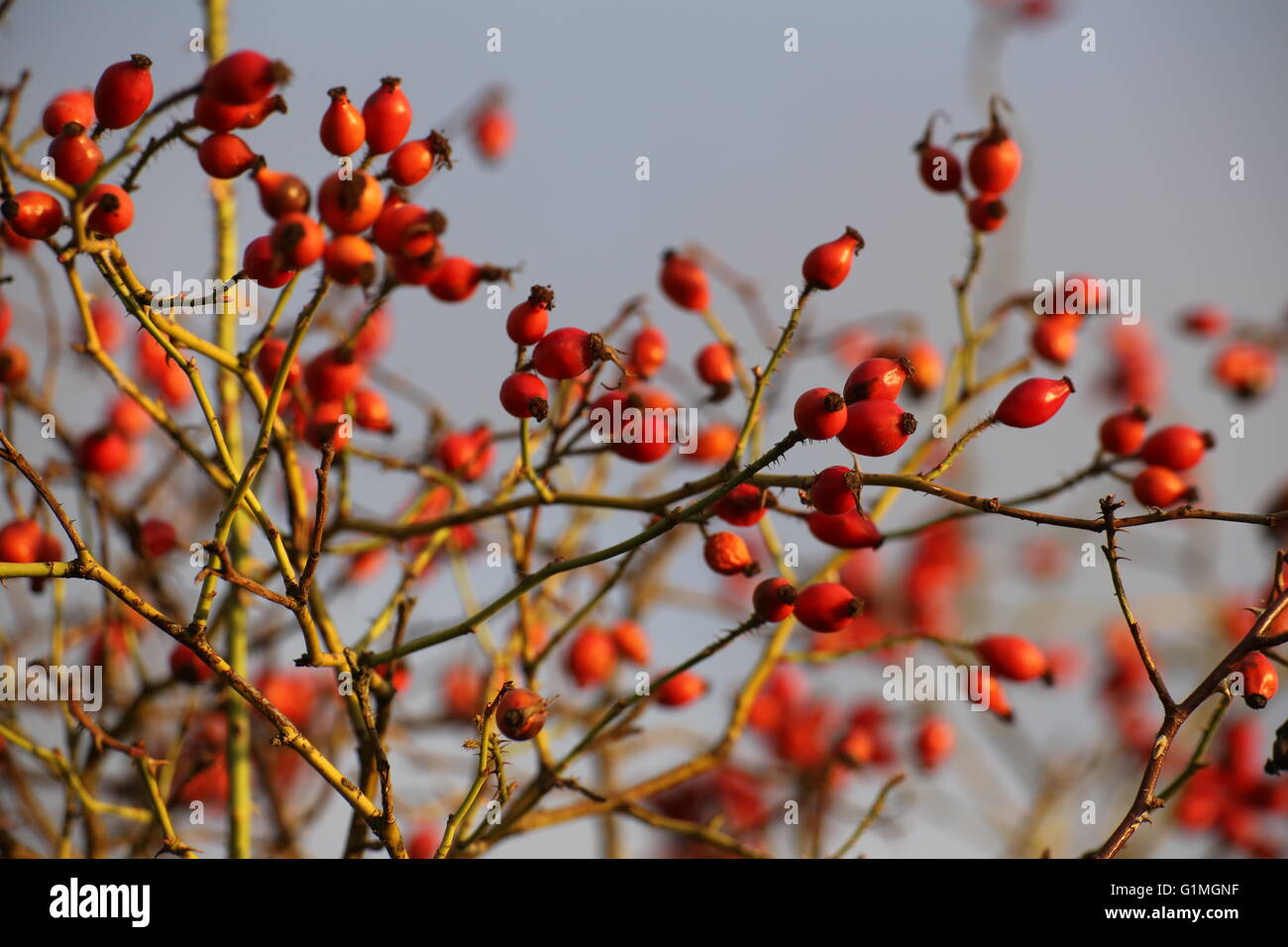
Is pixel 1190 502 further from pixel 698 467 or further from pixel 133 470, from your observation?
pixel 133 470

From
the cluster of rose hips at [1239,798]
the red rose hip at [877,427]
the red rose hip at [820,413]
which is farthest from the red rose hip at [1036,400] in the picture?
the cluster of rose hips at [1239,798]

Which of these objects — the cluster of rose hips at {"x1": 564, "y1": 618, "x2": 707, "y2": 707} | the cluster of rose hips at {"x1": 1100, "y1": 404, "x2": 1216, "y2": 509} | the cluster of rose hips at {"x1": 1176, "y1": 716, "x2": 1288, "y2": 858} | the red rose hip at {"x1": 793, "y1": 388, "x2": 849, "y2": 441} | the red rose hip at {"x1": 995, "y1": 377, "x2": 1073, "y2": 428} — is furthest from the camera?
the cluster of rose hips at {"x1": 1176, "y1": 716, "x2": 1288, "y2": 858}

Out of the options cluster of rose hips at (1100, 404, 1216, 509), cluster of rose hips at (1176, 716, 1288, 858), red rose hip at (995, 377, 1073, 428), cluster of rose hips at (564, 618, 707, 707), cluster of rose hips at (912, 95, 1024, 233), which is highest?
cluster of rose hips at (912, 95, 1024, 233)

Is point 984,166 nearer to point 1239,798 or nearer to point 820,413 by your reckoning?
point 820,413

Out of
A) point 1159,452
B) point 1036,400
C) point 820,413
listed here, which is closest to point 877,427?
point 820,413

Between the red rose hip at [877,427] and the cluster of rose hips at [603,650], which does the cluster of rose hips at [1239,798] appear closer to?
the cluster of rose hips at [603,650]

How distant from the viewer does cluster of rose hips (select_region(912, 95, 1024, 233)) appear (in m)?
3.16

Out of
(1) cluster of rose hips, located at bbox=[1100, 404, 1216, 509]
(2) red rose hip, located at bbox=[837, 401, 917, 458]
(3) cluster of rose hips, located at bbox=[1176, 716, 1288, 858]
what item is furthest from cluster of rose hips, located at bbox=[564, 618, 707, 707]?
A: (3) cluster of rose hips, located at bbox=[1176, 716, 1288, 858]

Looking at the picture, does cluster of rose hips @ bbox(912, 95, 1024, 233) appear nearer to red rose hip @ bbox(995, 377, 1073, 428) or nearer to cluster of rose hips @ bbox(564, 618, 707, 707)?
red rose hip @ bbox(995, 377, 1073, 428)

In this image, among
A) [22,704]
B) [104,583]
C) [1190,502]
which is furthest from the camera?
[22,704]

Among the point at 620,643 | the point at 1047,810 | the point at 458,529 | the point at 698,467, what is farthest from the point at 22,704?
the point at 1047,810

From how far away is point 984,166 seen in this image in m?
3.17

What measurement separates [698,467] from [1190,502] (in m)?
1.61

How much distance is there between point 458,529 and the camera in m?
3.97
